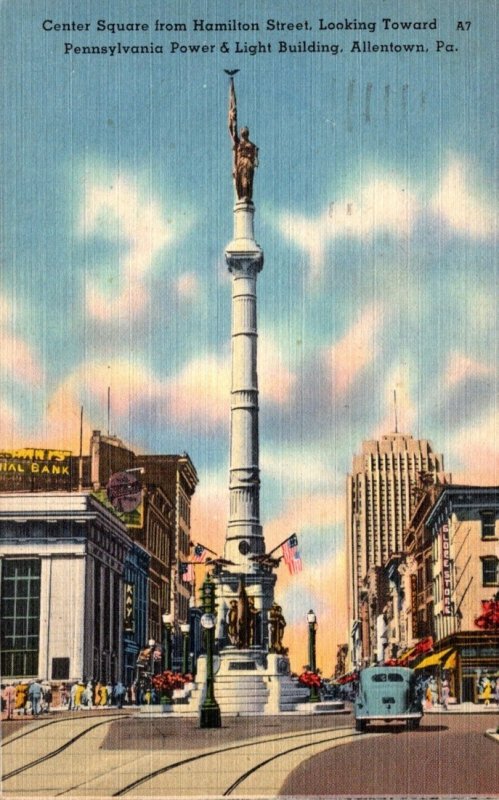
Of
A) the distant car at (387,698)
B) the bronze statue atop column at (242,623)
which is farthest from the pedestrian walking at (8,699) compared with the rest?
the bronze statue atop column at (242,623)

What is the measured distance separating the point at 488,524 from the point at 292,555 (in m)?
8.91

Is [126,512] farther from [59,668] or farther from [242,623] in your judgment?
[59,668]

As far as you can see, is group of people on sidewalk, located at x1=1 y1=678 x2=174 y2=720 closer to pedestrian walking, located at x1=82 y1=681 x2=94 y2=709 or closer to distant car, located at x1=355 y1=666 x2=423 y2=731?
pedestrian walking, located at x1=82 y1=681 x2=94 y2=709

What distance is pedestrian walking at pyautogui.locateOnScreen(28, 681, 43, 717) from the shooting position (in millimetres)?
31766

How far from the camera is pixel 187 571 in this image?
41250 mm

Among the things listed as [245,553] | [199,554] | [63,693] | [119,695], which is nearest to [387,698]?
[199,554]

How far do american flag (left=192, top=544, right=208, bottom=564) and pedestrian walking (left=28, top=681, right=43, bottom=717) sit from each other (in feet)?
22.4

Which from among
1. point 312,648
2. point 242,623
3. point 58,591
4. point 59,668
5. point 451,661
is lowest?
point 59,668

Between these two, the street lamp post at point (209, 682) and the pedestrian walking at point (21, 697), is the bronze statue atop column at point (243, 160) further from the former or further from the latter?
the pedestrian walking at point (21, 697)

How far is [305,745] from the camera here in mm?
24297

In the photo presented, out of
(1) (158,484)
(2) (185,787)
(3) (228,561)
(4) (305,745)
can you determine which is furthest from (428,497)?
(3) (228,561)

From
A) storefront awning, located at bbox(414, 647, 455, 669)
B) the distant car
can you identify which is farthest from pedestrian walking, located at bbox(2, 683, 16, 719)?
storefront awning, located at bbox(414, 647, 455, 669)

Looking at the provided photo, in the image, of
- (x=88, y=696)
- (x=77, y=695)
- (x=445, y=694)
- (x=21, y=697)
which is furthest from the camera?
(x=445, y=694)

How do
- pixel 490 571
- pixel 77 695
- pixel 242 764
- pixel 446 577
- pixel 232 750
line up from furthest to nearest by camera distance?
1. pixel 446 577
2. pixel 490 571
3. pixel 77 695
4. pixel 232 750
5. pixel 242 764
